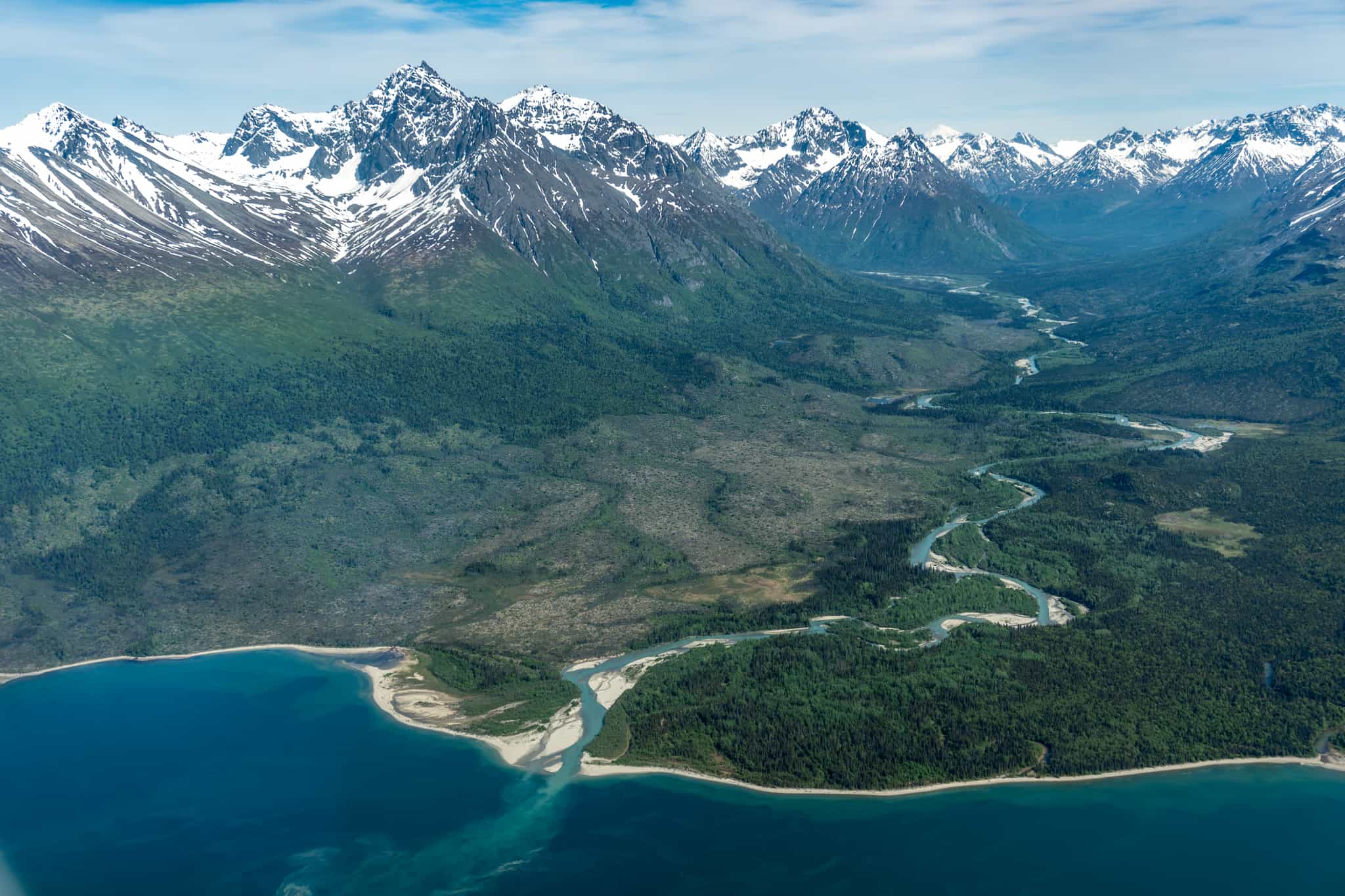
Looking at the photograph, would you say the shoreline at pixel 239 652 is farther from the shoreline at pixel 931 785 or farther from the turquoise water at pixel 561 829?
the shoreline at pixel 931 785

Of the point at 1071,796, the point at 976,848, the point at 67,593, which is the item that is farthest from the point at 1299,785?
the point at 67,593

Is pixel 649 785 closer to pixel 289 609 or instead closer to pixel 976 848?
pixel 976 848

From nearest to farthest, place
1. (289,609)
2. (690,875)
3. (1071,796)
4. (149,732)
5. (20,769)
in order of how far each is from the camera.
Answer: (690,875) < (1071,796) < (20,769) < (149,732) < (289,609)

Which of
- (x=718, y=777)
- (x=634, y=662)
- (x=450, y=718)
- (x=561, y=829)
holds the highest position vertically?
(x=634, y=662)

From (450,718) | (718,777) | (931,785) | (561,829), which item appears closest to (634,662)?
(450,718)

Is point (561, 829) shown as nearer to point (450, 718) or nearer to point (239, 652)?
point (450, 718)
